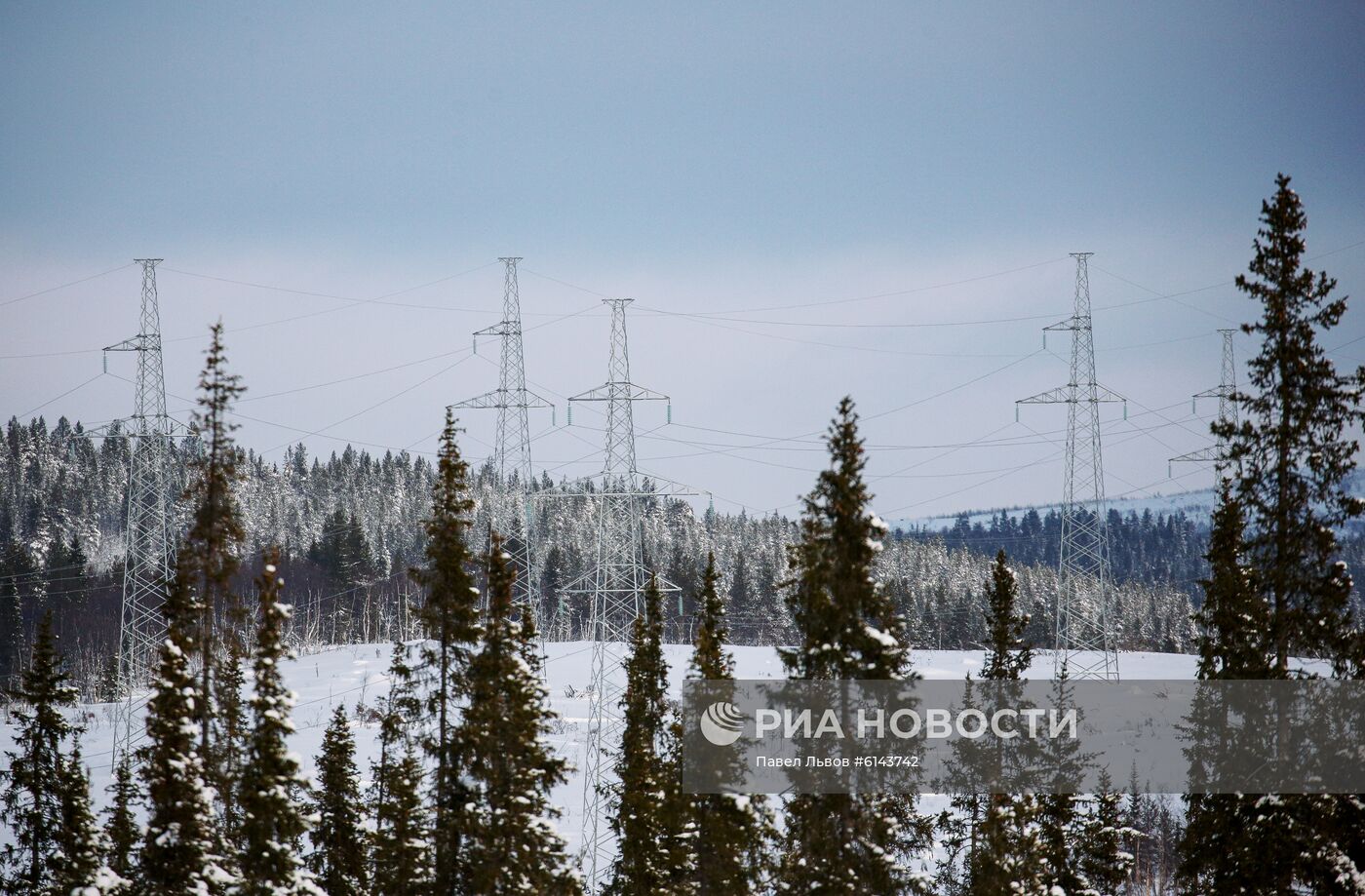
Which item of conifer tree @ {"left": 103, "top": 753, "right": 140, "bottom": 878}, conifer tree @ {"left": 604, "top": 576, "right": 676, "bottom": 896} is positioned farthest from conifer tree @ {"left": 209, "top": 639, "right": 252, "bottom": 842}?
conifer tree @ {"left": 604, "top": 576, "right": 676, "bottom": 896}

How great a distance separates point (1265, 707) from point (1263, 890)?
3405 mm

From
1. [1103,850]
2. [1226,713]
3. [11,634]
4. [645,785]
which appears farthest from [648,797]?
[11,634]

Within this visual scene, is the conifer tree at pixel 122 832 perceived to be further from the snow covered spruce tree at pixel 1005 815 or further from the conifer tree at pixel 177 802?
the snow covered spruce tree at pixel 1005 815

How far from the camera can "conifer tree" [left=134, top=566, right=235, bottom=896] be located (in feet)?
67.4

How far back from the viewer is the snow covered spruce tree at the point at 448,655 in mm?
21812

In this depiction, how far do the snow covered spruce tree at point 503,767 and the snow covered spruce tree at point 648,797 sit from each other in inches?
214

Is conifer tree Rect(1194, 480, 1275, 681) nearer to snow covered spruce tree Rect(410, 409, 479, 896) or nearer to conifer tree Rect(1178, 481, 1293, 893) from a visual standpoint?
conifer tree Rect(1178, 481, 1293, 893)

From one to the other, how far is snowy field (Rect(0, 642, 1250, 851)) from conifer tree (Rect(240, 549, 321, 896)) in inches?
1614

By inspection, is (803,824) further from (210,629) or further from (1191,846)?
(210,629)

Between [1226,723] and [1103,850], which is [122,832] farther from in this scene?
[1226,723]

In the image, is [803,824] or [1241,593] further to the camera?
[1241,593]

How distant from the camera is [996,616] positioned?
2745cm

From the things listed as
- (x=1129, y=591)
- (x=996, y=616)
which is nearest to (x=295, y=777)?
(x=996, y=616)

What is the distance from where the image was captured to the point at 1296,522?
69.3 feet
